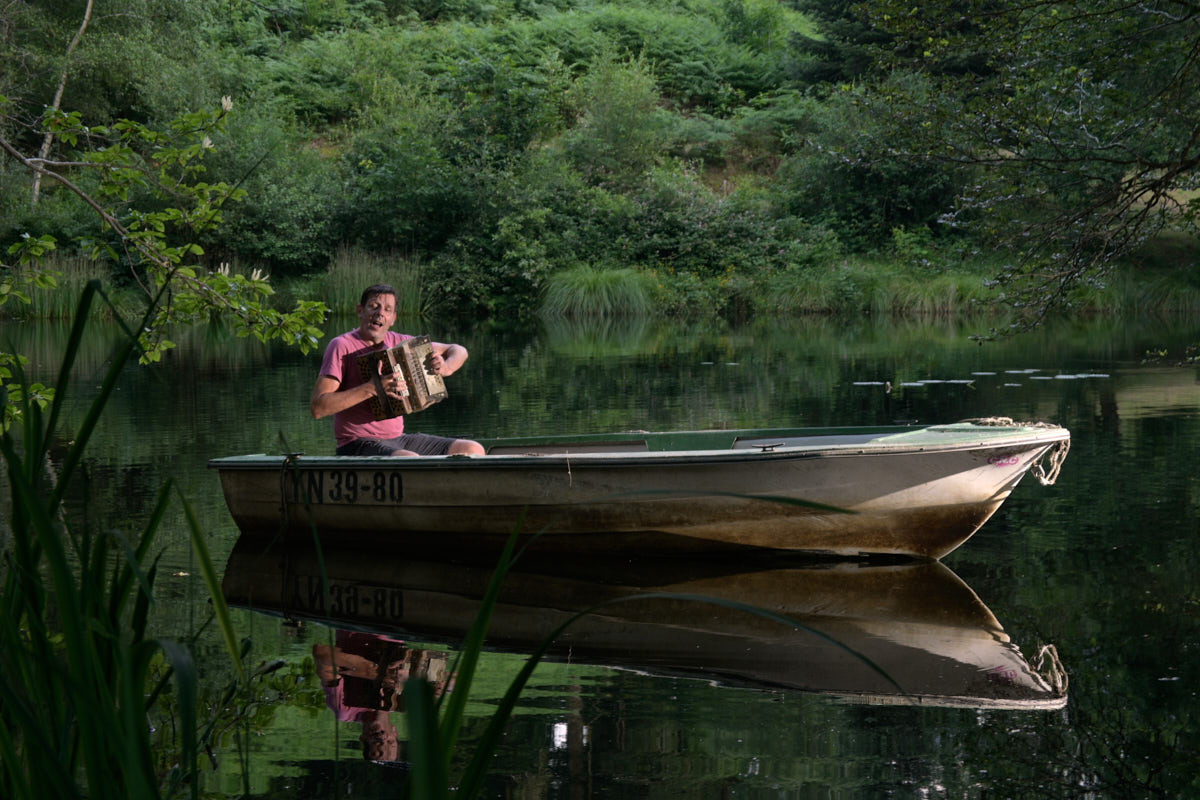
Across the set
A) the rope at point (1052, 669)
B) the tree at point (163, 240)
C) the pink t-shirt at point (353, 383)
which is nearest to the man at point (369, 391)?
the pink t-shirt at point (353, 383)

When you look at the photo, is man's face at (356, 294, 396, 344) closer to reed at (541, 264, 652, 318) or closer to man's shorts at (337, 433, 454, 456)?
man's shorts at (337, 433, 454, 456)

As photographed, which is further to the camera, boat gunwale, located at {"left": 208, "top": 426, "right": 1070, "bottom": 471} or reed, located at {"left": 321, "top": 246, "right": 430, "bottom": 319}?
reed, located at {"left": 321, "top": 246, "right": 430, "bottom": 319}

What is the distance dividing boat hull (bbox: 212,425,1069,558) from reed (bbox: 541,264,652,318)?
63.1 ft

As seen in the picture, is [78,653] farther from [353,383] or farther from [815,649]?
[353,383]

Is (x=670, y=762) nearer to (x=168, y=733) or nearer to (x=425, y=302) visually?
(x=168, y=733)

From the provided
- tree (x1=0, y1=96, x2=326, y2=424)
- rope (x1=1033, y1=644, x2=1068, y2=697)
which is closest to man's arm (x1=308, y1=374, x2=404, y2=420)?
tree (x1=0, y1=96, x2=326, y2=424)

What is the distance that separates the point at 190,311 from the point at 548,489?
2119mm

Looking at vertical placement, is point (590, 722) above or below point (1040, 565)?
below

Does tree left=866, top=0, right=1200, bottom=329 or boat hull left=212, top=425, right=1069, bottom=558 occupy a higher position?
tree left=866, top=0, right=1200, bottom=329

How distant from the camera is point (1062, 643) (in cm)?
470

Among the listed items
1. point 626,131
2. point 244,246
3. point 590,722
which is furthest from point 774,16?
point 590,722

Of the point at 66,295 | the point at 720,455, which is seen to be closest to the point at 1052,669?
the point at 720,455

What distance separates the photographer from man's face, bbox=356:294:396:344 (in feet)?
22.5

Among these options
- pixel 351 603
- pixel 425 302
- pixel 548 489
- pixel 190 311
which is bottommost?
pixel 351 603
